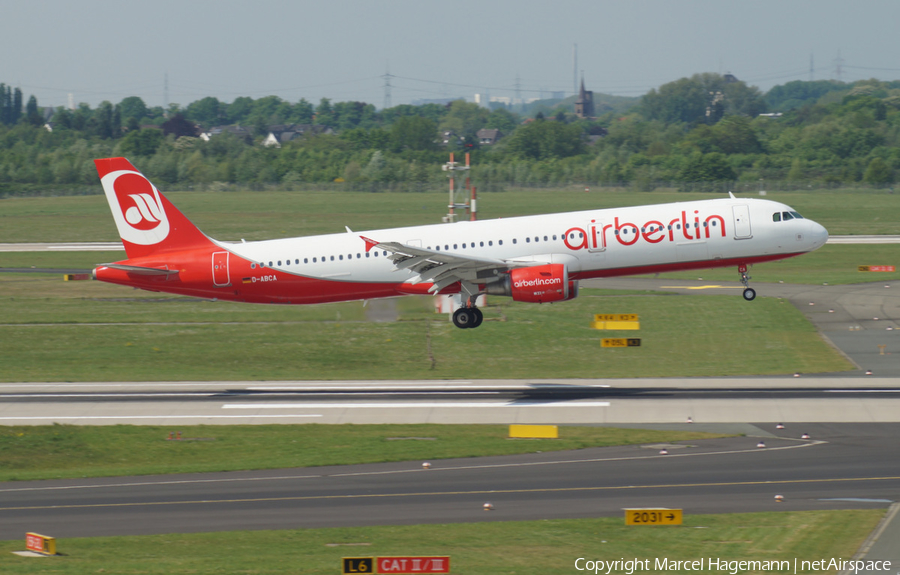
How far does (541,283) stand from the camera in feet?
147

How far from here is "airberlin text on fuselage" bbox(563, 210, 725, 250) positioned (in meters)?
45.5

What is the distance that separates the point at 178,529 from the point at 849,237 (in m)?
93.7

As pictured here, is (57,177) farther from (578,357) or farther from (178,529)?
(178,529)

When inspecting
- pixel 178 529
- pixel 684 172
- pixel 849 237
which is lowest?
pixel 178 529

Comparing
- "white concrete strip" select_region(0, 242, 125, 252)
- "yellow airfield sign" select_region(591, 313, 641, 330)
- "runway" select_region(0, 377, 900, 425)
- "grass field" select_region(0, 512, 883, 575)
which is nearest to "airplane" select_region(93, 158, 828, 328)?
"runway" select_region(0, 377, 900, 425)

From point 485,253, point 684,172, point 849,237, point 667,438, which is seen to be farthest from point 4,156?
point 667,438

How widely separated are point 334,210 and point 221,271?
8304cm

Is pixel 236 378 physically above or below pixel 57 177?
below

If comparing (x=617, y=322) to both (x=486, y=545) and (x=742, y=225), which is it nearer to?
(x=742, y=225)

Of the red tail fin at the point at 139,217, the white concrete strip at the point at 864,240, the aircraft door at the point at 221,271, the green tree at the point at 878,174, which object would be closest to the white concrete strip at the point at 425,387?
the aircraft door at the point at 221,271

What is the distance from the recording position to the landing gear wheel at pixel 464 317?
4878 centimetres

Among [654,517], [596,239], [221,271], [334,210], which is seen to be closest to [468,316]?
[596,239]

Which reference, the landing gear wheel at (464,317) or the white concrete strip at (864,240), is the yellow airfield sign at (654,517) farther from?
the white concrete strip at (864,240)

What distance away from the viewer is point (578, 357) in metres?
55.4
